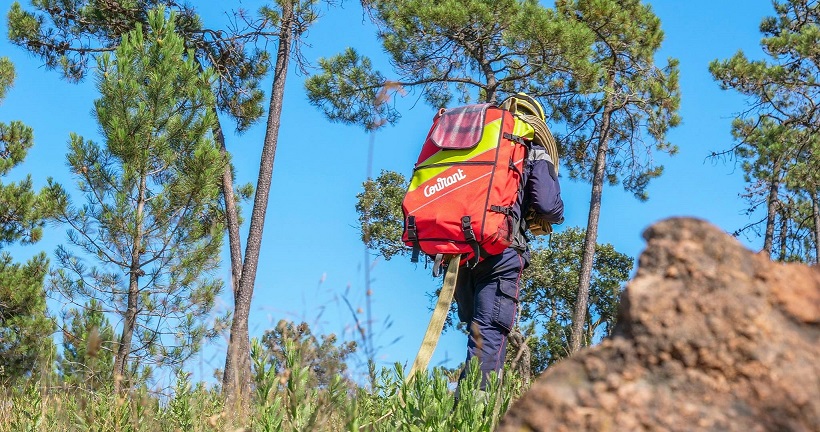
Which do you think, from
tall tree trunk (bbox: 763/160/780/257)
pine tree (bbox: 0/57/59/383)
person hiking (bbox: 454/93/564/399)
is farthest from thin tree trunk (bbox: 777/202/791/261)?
person hiking (bbox: 454/93/564/399)

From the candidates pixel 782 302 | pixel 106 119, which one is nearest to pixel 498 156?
pixel 782 302

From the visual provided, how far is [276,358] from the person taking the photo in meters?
2.13

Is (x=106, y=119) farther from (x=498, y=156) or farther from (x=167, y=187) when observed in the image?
(x=498, y=156)

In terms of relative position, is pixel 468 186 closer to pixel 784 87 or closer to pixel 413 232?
pixel 413 232

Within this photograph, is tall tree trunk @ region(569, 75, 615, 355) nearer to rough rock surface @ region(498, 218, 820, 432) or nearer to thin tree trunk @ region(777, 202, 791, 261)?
thin tree trunk @ region(777, 202, 791, 261)

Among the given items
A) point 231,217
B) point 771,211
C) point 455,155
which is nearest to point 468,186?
point 455,155

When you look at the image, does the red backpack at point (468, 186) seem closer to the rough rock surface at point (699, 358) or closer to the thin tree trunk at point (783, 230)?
the rough rock surface at point (699, 358)

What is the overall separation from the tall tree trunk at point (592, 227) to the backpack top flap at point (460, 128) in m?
11.0

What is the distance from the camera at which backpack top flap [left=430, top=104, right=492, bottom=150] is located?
3.93 meters

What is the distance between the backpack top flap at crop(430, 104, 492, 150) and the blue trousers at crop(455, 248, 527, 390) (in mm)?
575

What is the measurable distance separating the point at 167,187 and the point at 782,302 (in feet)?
31.3

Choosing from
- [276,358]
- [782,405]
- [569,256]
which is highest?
[569,256]

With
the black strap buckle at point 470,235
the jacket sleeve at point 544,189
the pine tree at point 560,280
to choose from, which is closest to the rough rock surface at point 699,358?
the black strap buckle at point 470,235

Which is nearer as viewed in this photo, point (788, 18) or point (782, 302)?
point (782, 302)
